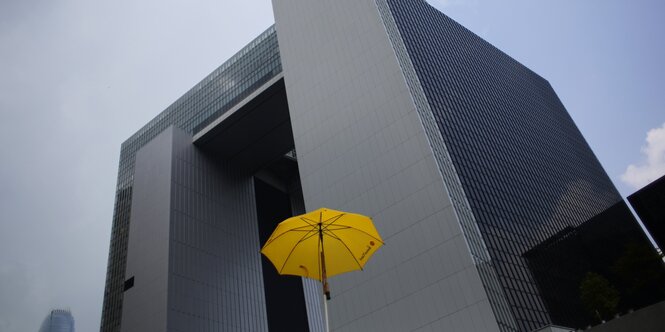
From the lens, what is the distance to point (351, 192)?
4081 cm

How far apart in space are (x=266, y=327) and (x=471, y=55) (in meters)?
60.4

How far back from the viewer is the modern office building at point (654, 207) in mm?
23391

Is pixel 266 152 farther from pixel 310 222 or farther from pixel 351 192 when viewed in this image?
pixel 310 222

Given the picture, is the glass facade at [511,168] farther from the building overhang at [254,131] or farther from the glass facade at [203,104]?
the glass facade at [203,104]

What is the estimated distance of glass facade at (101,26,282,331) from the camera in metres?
58.5

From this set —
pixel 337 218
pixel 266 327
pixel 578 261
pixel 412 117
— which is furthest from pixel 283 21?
pixel 578 261

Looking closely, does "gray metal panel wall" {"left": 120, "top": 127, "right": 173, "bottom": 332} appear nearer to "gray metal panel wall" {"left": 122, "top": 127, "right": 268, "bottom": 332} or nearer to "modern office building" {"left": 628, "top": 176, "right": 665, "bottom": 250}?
"gray metal panel wall" {"left": 122, "top": 127, "right": 268, "bottom": 332}

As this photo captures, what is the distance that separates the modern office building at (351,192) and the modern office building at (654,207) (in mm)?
10712

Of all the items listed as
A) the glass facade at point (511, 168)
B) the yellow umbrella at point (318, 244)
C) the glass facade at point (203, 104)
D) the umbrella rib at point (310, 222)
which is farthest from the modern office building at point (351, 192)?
the umbrella rib at point (310, 222)


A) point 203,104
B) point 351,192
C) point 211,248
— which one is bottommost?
point 351,192

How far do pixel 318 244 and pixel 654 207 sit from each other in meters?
17.3

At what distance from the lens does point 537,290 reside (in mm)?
58062

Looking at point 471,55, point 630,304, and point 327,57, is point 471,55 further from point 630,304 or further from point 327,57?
point 327,57

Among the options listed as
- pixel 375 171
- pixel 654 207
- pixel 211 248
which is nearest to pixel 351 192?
pixel 375 171
